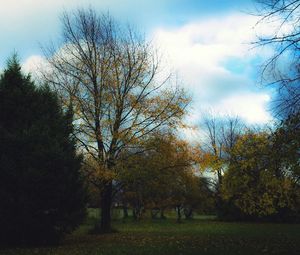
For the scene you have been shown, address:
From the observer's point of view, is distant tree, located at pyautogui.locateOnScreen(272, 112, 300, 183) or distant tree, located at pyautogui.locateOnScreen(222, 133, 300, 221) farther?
distant tree, located at pyautogui.locateOnScreen(222, 133, 300, 221)

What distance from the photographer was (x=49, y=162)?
16.0 metres

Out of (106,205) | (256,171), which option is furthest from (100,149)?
(256,171)

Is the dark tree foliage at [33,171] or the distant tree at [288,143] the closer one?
the distant tree at [288,143]

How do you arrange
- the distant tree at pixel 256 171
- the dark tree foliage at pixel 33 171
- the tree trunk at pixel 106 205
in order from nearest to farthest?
the distant tree at pixel 256 171
the dark tree foliage at pixel 33 171
the tree trunk at pixel 106 205

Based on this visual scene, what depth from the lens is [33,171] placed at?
50.5ft

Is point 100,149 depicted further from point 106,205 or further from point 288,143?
point 288,143

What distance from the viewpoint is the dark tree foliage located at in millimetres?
15453

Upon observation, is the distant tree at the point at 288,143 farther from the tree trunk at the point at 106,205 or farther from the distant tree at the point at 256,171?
the tree trunk at the point at 106,205

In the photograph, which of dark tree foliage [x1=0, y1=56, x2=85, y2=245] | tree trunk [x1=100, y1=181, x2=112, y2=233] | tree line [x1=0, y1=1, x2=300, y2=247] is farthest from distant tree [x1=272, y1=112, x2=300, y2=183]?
tree trunk [x1=100, y1=181, x2=112, y2=233]

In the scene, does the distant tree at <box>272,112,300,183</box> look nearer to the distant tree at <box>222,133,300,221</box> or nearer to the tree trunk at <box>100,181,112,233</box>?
the distant tree at <box>222,133,300,221</box>

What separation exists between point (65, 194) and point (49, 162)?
5.15ft

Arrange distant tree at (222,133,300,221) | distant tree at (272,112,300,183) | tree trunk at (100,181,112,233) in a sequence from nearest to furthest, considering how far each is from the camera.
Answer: distant tree at (272,112,300,183) < distant tree at (222,133,300,221) < tree trunk at (100,181,112,233)

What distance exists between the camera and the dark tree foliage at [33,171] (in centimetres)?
1545

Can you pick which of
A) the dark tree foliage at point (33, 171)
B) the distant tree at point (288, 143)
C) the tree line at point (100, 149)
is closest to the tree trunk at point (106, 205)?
the tree line at point (100, 149)
